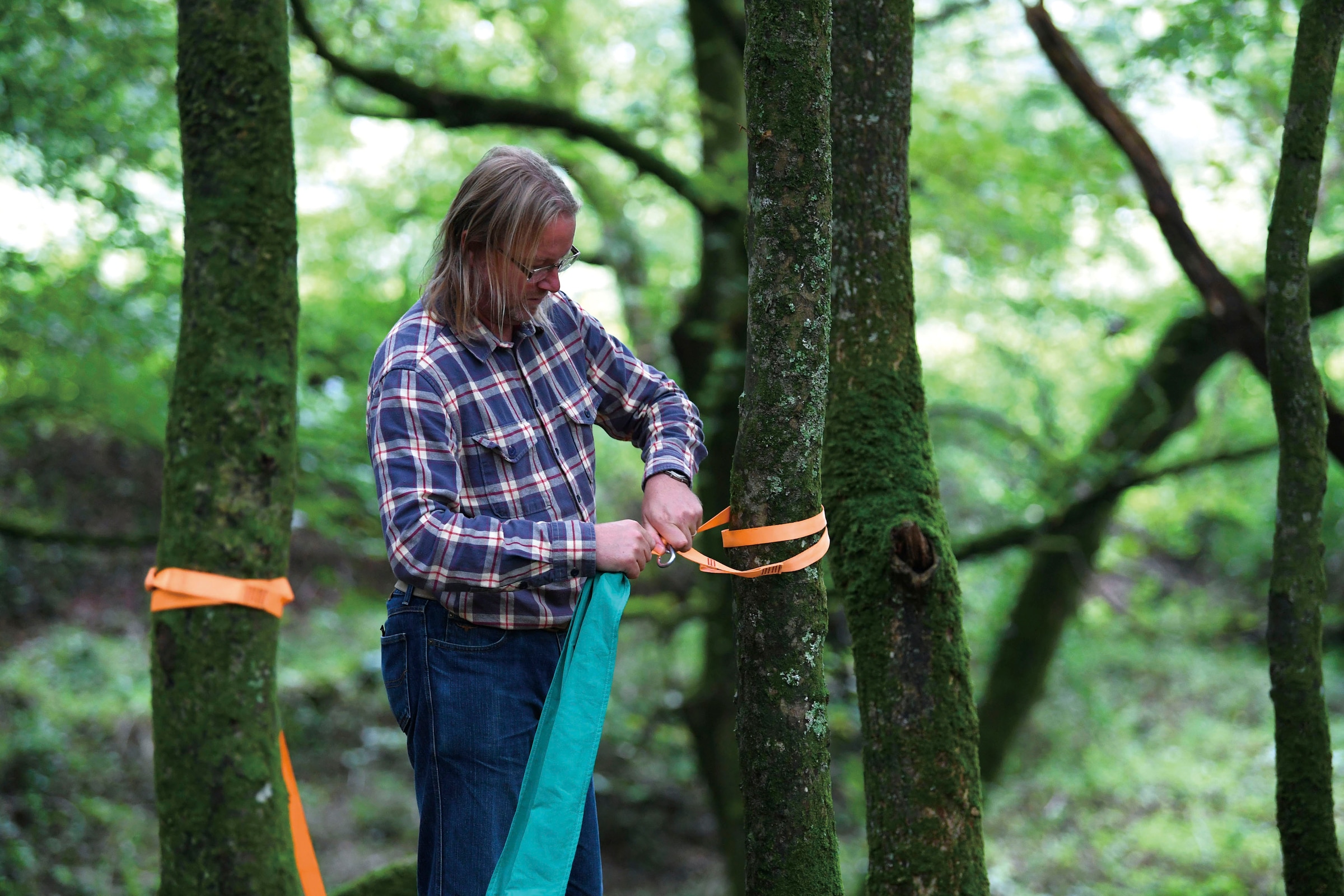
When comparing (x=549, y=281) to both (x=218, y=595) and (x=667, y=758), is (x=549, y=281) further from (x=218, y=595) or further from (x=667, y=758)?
(x=667, y=758)

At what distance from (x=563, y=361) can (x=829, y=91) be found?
2.58ft

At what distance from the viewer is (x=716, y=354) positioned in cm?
607

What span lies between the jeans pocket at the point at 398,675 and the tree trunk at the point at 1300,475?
7.86 feet

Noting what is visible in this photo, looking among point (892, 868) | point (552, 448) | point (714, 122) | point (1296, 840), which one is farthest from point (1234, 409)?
point (552, 448)

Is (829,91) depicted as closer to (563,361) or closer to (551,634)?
(563,361)

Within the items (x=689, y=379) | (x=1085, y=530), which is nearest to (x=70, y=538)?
(x=689, y=379)

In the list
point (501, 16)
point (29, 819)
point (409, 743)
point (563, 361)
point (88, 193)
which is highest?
point (501, 16)

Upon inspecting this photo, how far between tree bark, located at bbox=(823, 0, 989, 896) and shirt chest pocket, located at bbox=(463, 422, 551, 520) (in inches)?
35.7

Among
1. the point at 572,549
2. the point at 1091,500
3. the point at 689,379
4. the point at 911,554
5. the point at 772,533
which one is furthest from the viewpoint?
the point at 689,379

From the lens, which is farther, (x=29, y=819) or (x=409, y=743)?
(x=29, y=819)

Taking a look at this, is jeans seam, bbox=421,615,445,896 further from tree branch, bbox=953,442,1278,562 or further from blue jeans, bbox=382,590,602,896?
tree branch, bbox=953,442,1278,562

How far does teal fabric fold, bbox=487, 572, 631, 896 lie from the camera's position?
182 centimetres

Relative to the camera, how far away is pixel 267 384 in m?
2.67

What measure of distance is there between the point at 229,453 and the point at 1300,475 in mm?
2985
